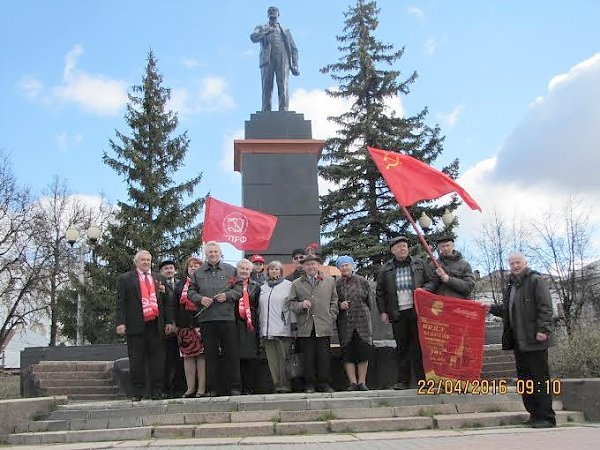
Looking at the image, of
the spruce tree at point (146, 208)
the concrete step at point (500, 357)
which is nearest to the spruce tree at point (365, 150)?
the spruce tree at point (146, 208)

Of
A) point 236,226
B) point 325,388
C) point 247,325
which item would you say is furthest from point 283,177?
point 325,388

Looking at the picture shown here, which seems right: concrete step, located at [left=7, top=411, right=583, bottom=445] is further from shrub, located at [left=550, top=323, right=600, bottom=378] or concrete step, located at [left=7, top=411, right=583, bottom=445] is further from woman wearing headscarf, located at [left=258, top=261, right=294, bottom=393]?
shrub, located at [left=550, top=323, right=600, bottom=378]

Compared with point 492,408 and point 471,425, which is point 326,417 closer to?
point 471,425

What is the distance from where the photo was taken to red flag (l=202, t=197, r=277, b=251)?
11.1m

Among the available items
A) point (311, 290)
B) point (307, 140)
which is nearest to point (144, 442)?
point (311, 290)

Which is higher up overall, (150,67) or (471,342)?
(150,67)

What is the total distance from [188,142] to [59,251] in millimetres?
9657

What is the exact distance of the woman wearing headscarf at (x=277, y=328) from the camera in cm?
764

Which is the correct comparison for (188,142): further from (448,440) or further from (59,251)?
(448,440)

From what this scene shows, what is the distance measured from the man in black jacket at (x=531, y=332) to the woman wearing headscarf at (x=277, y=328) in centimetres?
257

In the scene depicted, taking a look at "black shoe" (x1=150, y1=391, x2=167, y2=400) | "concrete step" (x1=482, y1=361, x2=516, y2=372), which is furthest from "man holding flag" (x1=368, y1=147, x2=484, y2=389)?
"black shoe" (x1=150, y1=391, x2=167, y2=400)

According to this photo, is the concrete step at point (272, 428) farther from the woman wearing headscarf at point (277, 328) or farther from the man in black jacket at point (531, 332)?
the woman wearing headscarf at point (277, 328)

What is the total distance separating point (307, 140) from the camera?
12.9 meters

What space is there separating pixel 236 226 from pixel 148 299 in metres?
3.88
